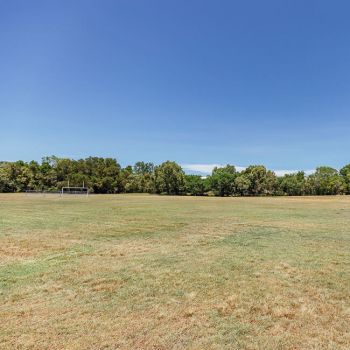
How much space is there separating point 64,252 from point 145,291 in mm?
4690

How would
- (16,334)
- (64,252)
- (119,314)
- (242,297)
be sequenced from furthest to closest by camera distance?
(64,252)
(242,297)
(119,314)
(16,334)

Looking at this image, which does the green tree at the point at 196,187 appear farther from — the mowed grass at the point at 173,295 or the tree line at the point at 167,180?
the mowed grass at the point at 173,295

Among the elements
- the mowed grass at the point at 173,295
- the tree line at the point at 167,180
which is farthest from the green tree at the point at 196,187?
the mowed grass at the point at 173,295

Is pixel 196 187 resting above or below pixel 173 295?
above

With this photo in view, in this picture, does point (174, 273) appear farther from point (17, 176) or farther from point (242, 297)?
point (17, 176)

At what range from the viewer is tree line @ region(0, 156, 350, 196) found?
295ft

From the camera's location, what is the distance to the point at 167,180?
3748 inches

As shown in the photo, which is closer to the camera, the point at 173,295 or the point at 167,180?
the point at 173,295

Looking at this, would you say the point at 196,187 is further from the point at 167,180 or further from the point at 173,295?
the point at 173,295

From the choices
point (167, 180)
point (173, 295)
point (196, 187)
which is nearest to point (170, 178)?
point (167, 180)

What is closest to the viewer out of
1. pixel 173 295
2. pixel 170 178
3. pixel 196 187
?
pixel 173 295

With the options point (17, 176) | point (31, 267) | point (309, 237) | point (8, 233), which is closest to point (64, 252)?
point (31, 267)

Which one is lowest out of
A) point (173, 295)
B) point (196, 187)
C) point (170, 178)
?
point (173, 295)

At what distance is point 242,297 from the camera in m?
5.89
